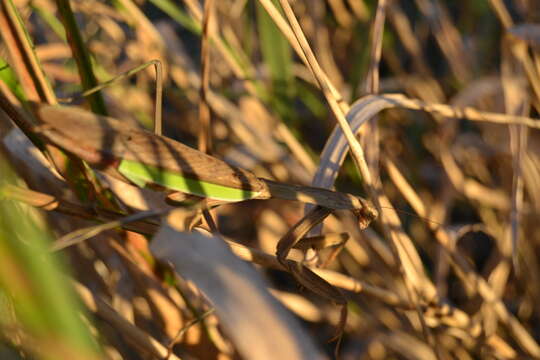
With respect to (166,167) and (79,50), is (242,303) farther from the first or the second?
(79,50)

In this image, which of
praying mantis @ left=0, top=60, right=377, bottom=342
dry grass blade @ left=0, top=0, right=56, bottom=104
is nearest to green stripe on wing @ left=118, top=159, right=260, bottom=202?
praying mantis @ left=0, top=60, right=377, bottom=342

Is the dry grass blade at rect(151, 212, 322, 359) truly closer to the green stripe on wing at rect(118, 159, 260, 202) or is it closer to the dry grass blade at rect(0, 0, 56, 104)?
the green stripe on wing at rect(118, 159, 260, 202)

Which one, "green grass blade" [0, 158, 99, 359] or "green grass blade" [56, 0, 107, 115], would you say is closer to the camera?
"green grass blade" [0, 158, 99, 359]

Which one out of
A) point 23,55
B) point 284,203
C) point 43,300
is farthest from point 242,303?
point 284,203

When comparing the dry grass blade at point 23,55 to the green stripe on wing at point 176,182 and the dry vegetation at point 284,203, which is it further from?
the green stripe on wing at point 176,182

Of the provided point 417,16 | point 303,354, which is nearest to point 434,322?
point 303,354

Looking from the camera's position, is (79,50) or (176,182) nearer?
(176,182)

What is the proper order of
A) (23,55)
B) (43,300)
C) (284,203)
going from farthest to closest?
(284,203), (23,55), (43,300)

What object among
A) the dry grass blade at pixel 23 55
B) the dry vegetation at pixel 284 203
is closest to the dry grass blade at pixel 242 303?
the dry vegetation at pixel 284 203
